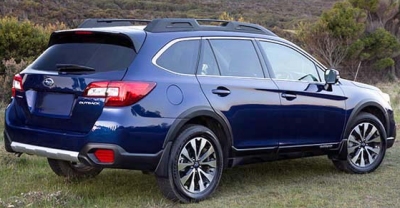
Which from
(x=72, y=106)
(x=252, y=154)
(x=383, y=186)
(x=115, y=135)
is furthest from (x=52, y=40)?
(x=383, y=186)

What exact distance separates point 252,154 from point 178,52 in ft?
4.29

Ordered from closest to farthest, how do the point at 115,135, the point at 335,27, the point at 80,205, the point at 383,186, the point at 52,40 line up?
the point at 115,135 → the point at 80,205 → the point at 52,40 → the point at 383,186 → the point at 335,27

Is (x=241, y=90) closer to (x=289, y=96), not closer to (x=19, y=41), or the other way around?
(x=289, y=96)

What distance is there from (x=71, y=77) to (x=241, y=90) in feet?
5.45

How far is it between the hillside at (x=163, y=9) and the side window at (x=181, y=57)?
20.1m

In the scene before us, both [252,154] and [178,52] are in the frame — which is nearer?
[178,52]

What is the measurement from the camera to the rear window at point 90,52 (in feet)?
18.8

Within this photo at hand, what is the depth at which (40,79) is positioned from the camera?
5844 mm

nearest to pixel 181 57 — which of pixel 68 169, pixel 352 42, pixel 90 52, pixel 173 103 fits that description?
pixel 173 103

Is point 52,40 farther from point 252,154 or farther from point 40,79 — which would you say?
point 252,154

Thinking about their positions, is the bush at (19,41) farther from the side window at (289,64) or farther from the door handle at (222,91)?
the door handle at (222,91)

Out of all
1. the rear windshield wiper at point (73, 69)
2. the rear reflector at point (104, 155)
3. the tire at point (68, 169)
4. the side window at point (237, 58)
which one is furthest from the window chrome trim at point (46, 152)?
the side window at point (237, 58)

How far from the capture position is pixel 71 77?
5.66 metres

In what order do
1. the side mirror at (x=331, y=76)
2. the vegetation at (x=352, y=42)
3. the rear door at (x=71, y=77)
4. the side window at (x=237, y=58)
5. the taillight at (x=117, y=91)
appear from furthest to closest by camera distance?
1. the vegetation at (x=352, y=42)
2. the side mirror at (x=331, y=76)
3. the side window at (x=237, y=58)
4. the rear door at (x=71, y=77)
5. the taillight at (x=117, y=91)
